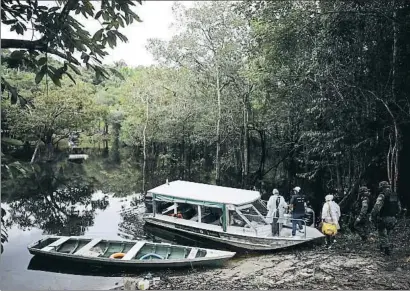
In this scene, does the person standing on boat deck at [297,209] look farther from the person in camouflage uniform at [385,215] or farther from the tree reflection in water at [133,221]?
the tree reflection in water at [133,221]

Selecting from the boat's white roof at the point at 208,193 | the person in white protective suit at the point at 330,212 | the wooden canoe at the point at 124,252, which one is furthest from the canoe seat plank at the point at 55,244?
the person in white protective suit at the point at 330,212

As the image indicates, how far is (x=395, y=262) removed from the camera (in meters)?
3.19

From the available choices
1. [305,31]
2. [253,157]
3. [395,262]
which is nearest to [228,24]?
[305,31]

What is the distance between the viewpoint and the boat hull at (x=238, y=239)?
4.06m

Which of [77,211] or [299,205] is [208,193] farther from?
[77,211]

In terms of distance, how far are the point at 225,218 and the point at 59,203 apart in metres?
2.33

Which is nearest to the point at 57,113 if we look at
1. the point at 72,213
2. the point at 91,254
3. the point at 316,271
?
the point at 91,254

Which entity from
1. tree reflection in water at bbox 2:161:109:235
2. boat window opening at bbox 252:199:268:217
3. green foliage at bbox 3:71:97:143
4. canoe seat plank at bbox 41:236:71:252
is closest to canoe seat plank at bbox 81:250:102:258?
canoe seat plank at bbox 41:236:71:252

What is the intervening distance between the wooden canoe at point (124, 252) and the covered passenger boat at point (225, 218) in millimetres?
422

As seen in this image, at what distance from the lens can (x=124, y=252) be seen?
14.1ft

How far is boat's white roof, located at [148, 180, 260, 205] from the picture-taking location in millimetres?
4320

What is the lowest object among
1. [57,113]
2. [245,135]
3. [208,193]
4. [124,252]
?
[124,252]

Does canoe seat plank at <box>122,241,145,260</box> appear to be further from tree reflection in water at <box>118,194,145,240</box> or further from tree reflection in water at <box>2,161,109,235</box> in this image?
tree reflection in water at <box>2,161,109,235</box>

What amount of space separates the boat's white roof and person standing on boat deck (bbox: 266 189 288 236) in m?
0.19
